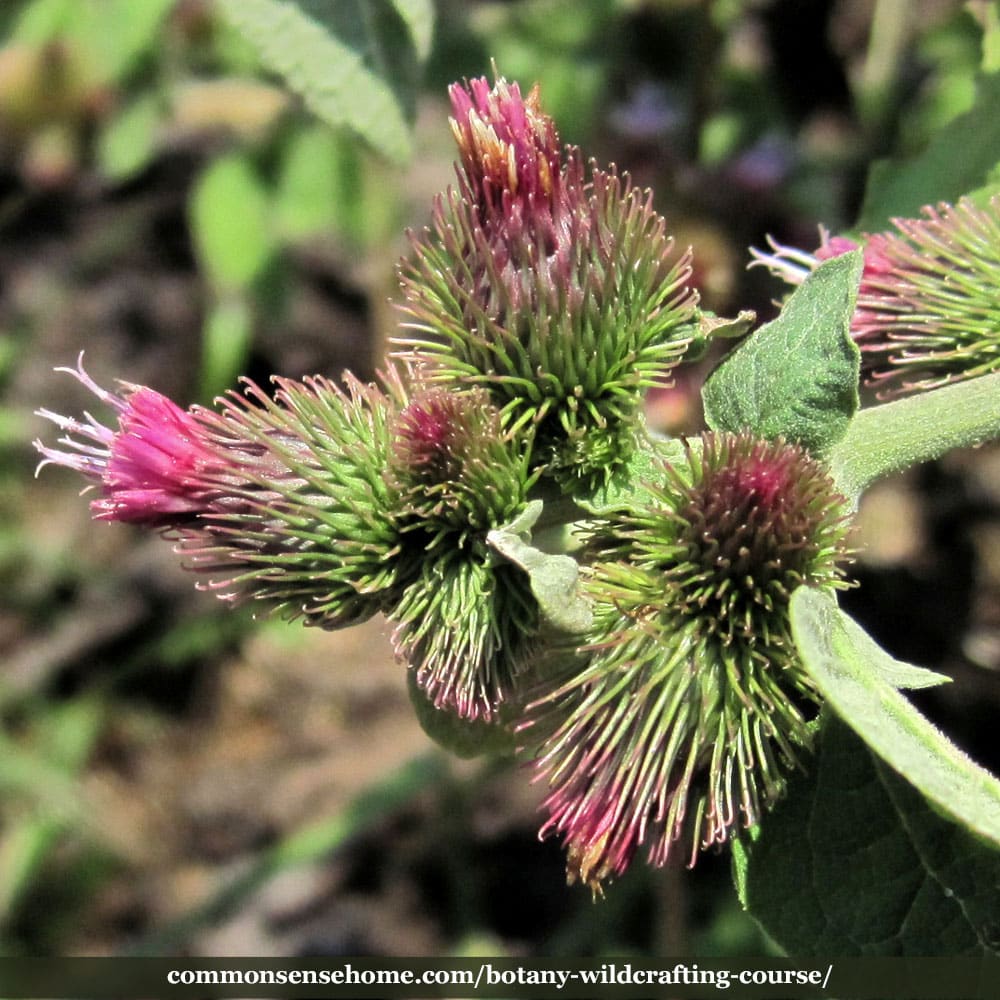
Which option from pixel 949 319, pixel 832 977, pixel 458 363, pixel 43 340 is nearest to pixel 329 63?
pixel 458 363

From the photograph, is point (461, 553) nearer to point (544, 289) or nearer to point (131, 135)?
point (544, 289)

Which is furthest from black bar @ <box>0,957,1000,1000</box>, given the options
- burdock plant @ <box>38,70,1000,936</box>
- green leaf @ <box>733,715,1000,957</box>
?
burdock plant @ <box>38,70,1000,936</box>

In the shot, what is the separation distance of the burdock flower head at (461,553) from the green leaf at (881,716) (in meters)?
0.37

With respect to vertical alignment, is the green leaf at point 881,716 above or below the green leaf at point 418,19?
below

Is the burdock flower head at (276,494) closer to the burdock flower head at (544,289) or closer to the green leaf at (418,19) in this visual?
the burdock flower head at (544,289)

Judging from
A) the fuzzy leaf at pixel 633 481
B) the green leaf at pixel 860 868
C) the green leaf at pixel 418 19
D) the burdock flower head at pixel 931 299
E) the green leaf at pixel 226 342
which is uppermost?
the green leaf at pixel 418 19

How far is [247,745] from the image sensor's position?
13.5 feet

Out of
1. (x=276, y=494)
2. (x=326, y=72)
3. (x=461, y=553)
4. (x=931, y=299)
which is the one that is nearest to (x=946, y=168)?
(x=931, y=299)

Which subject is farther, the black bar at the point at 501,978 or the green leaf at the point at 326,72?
the green leaf at the point at 326,72

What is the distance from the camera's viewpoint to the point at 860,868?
1.54m

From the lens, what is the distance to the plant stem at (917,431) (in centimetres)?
163

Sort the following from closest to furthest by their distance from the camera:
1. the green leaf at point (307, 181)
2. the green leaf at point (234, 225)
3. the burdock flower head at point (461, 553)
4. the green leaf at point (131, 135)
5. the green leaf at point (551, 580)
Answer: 1. the green leaf at point (551, 580)
2. the burdock flower head at point (461, 553)
3. the green leaf at point (131, 135)
4. the green leaf at point (234, 225)
5. the green leaf at point (307, 181)

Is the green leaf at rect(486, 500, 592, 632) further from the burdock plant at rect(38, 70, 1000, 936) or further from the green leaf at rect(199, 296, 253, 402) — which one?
the green leaf at rect(199, 296, 253, 402)

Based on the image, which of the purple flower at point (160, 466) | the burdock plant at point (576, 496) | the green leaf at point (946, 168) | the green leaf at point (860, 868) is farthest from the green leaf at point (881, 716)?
the green leaf at point (946, 168)
